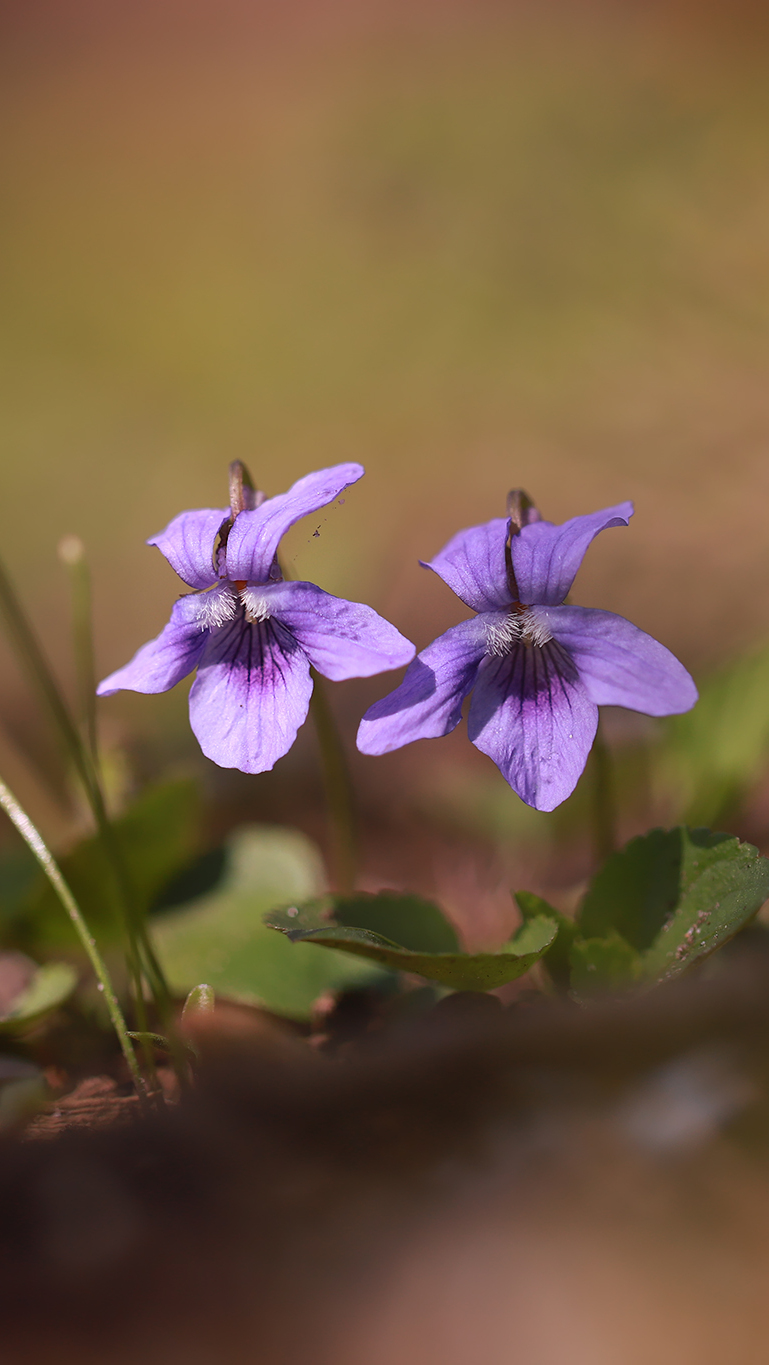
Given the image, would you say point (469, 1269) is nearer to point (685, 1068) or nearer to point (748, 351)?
point (685, 1068)

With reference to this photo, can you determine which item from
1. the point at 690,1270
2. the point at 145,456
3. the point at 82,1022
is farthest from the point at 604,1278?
the point at 145,456

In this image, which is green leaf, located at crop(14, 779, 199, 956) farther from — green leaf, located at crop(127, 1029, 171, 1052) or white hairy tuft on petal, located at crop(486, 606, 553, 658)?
white hairy tuft on petal, located at crop(486, 606, 553, 658)

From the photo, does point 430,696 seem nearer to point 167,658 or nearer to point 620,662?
point 620,662

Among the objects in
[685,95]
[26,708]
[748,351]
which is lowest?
[26,708]

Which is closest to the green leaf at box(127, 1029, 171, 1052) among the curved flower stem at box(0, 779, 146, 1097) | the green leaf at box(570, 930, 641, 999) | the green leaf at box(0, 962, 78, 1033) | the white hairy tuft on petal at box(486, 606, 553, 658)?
the curved flower stem at box(0, 779, 146, 1097)

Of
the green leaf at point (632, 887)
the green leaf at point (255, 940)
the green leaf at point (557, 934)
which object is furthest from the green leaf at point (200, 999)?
the green leaf at point (632, 887)

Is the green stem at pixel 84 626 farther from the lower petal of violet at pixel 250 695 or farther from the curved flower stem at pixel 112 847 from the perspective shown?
the lower petal of violet at pixel 250 695
